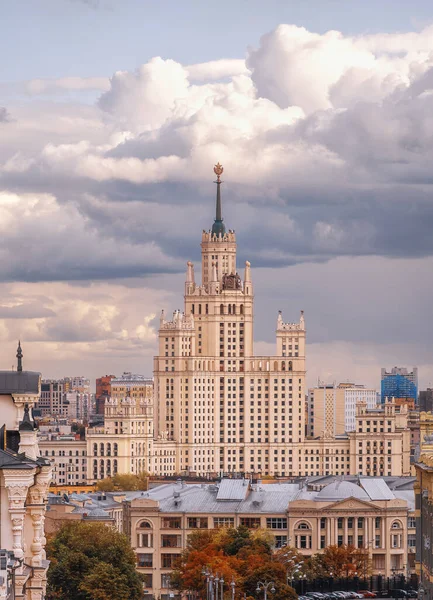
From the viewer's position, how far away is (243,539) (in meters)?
174

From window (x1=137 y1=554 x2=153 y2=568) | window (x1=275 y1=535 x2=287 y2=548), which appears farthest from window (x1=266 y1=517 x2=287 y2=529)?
window (x1=137 y1=554 x2=153 y2=568)

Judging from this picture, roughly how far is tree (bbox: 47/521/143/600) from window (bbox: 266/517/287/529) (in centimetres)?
3611

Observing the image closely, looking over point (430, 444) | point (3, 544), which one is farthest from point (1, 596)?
point (430, 444)

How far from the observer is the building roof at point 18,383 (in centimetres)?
8544

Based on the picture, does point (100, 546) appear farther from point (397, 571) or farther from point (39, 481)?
point (39, 481)

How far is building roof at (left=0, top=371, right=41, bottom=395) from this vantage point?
8544cm

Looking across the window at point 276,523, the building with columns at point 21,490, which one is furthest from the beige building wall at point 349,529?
the building with columns at point 21,490

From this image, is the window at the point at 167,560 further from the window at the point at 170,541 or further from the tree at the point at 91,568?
the tree at the point at 91,568

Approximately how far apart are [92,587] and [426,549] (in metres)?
22.9

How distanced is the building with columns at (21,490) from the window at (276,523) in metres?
113

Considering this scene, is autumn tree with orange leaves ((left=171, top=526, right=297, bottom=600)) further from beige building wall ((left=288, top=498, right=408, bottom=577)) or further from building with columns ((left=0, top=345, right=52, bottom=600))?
building with columns ((left=0, top=345, right=52, bottom=600))

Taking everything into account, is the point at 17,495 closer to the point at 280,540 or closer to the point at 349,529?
the point at 280,540

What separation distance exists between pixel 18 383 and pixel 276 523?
11574 centimetres

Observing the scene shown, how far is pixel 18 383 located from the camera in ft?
281
